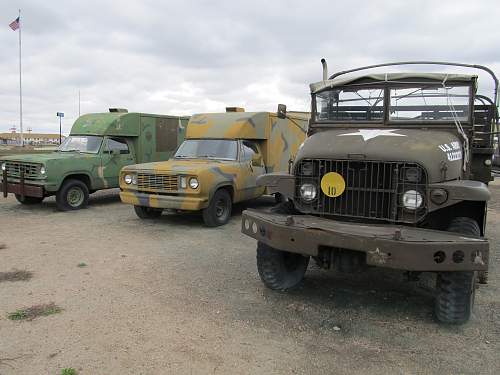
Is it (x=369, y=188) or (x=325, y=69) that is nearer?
(x=369, y=188)

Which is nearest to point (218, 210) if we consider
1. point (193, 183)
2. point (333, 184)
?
point (193, 183)

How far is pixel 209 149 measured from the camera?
30.4ft

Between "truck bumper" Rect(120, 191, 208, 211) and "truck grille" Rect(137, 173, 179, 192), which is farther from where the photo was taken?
"truck grille" Rect(137, 173, 179, 192)

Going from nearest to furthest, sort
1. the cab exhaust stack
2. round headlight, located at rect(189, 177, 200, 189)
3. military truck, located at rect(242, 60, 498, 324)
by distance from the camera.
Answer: military truck, located at rect(242, 60, 498, 324)
the cab exhaust stack
round headlight, located at rect(189, 177, 200, 189)

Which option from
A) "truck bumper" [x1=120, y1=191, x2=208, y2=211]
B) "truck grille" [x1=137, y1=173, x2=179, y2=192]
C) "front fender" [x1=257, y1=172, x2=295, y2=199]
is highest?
"front fender" [x1=257, y1=172, x2=295, y2=199]

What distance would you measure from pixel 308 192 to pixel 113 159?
779 centimetres

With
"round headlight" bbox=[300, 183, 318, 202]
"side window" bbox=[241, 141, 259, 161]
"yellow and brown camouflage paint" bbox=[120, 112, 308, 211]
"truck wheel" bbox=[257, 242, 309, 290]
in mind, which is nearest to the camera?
"round headlight" bbox=[300, 183, 318, 202]

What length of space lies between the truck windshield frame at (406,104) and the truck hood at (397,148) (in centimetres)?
Answer: 24

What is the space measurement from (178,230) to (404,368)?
5332mm

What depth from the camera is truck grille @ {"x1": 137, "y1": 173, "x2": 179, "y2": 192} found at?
7.94 metres

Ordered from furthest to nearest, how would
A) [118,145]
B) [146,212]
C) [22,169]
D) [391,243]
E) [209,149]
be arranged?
[118,145], [22,169], [209,149], [146,212], [391,243]

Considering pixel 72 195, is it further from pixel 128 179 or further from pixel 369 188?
pixel 369 188

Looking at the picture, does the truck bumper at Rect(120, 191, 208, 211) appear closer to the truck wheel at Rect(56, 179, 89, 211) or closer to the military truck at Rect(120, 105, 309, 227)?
the military truck at Rect(120, 105, 309, 227)

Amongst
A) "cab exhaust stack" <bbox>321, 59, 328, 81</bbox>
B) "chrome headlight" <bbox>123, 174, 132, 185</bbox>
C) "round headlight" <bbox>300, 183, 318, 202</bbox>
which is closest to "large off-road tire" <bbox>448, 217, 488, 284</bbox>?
"round headlight" <bbox>300, 183, 318, 202</bbox>
